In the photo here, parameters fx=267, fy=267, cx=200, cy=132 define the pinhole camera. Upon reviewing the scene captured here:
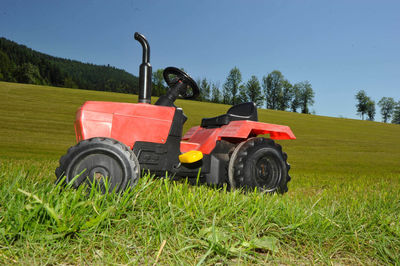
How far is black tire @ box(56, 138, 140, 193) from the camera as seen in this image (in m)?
2.48

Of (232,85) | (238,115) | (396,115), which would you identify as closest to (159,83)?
(232,85)

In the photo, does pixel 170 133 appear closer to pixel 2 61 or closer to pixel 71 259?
pixel 71 259

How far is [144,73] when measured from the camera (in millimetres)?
3109

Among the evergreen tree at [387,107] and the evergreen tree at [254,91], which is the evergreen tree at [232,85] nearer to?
the evergreen tree at [254,91]

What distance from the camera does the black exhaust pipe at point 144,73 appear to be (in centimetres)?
311

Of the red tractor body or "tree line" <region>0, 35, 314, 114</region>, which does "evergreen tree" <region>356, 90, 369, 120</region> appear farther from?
the red tractor body

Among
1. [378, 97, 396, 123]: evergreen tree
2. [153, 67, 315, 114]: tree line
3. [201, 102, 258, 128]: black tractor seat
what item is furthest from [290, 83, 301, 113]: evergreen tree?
[201, 102, 258, 128]: black tractor seat

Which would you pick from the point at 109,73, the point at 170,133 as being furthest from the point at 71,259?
the point at 109,73

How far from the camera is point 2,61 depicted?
2692 inches

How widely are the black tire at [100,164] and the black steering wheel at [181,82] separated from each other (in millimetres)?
1270

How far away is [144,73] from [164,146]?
0.88 m

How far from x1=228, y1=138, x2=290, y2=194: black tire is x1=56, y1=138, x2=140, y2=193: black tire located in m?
1.41

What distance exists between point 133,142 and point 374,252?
95.2 inches

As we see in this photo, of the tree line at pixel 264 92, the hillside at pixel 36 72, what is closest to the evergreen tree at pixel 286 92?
the tree line at pixel 264 92
